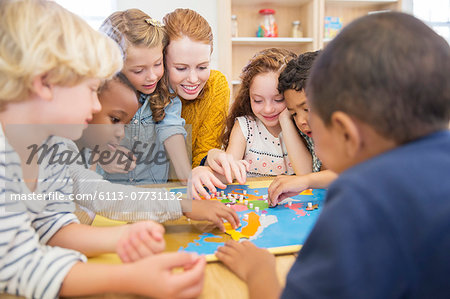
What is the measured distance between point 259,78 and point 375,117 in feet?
3.26

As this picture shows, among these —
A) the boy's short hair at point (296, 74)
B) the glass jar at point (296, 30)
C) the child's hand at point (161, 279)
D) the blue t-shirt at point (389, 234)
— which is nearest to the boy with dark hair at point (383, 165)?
the blue t-shirt at point (389, 234)

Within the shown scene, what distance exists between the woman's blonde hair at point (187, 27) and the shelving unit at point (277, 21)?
170 cm

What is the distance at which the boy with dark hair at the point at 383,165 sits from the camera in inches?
13.2

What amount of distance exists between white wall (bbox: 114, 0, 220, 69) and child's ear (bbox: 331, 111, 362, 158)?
2.85 m

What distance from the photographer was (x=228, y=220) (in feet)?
2.59

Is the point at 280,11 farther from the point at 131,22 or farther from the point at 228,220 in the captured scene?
the point at 228,220

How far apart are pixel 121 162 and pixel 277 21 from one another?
2607 millimetres

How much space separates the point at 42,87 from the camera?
567 millimetres

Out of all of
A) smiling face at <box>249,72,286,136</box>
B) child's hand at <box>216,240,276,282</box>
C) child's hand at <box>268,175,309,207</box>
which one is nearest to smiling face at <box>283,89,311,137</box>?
smiling face at <box>249,72,286,136</box>

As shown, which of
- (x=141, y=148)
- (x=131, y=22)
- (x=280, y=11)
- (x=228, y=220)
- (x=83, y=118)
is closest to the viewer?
(x=83, y=118)

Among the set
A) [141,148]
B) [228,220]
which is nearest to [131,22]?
[141,148]

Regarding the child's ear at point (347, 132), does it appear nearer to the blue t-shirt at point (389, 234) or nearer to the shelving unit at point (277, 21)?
the blue t-shirt at point (389, 234)

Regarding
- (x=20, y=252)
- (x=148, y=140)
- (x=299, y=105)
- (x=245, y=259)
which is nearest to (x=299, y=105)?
(x=299, y=105)

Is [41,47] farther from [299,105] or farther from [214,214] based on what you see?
[299,105]
